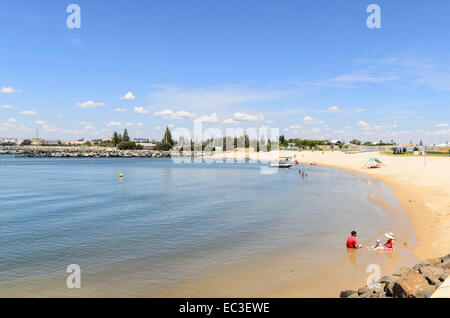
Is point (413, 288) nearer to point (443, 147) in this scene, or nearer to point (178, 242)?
point (178, 242)

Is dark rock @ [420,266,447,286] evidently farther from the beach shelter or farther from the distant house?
the distant house

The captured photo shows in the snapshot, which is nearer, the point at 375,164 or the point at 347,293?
the point at 347,293

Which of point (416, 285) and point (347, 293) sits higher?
point (416, 285)

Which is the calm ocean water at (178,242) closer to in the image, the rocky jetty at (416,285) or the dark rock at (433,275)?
the rocky jetty at (416,285)

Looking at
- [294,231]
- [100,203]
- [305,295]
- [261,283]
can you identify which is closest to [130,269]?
[261,283]

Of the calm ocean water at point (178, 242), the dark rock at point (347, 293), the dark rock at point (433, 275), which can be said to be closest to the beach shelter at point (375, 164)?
the calm ocean water at point (178, 242)

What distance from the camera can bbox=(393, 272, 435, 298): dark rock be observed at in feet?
28.7

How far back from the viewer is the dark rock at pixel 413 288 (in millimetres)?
8758

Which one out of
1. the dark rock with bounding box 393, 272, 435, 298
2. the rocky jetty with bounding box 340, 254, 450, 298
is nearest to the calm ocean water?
the rocky jetty with bounding box 340, 254, 450, 298

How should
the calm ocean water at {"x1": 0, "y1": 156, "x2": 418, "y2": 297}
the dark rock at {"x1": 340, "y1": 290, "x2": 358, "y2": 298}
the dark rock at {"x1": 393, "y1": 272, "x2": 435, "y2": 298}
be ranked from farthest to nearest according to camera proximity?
the calm ocean water at {"x1": 0, "y1": 156, "x2": 418, "y2": 297} → the dark rock at {"x1": 340, "y1": 290, "x2": 358, "y2": 298} → the dark rock at {"x1": 393, "y1": 272, "x2": 435, "y2": 298}

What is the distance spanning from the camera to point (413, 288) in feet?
29.7

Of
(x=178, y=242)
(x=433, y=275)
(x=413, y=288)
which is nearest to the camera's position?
(x=413, y=288)

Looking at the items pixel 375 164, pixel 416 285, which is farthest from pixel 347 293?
pixel 375 164
